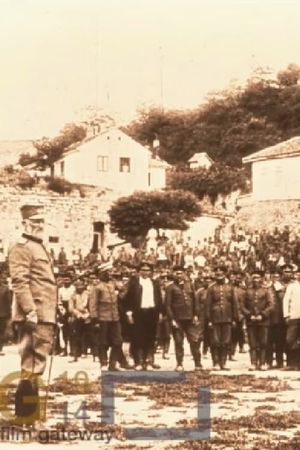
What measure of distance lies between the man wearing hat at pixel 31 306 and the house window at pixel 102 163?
2720 mm

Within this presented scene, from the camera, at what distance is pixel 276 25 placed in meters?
7.77

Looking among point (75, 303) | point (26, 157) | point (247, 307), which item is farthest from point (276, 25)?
point (75, 303)

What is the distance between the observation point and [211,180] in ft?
35.2

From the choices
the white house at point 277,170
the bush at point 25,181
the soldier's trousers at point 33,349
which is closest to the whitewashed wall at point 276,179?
the white house at point 277,170

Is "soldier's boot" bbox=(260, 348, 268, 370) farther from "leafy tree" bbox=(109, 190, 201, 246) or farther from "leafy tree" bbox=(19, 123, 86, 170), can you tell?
"leafy tree" bbox=(19, 123, 86, 170)

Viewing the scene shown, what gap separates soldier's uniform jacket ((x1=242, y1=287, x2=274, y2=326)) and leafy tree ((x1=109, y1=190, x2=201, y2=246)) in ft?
3.33

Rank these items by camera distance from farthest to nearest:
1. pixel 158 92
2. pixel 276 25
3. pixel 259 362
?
pixel 259 362, pixel 158 92, pixel 276 25

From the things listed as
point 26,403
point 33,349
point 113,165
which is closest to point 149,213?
point 113,165

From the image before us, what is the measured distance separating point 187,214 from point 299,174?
1.31 m

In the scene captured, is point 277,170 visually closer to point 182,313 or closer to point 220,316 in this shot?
point 220,316

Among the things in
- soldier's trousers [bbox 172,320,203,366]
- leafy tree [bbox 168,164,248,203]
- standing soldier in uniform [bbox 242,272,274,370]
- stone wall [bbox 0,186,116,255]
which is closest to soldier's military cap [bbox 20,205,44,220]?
stone wall [bbox 0,186,116,255]

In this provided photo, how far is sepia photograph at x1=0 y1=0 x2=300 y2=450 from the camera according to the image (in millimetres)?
6656

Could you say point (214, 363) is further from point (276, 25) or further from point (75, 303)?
point (276, 25)

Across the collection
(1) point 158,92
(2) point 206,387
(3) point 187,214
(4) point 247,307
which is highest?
(1) point 158,92
